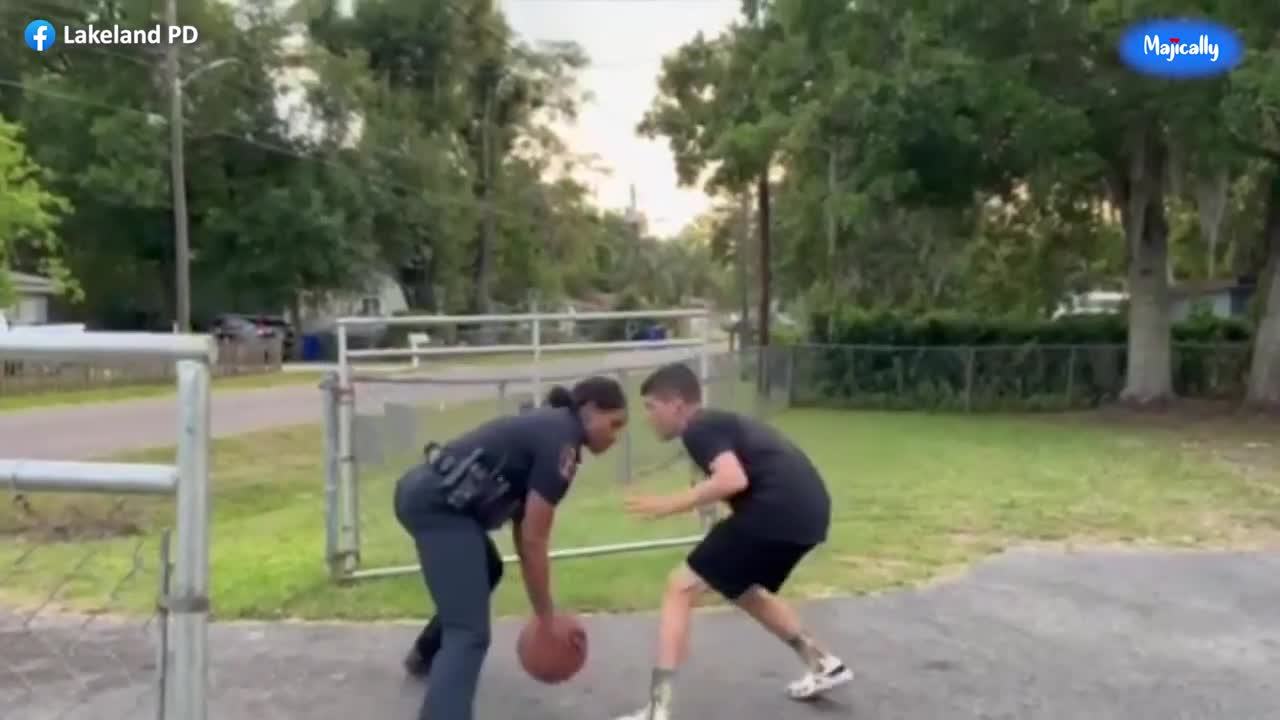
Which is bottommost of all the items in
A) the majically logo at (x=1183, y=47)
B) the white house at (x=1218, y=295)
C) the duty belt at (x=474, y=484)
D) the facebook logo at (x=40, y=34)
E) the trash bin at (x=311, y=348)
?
the trash bin at (x=311, y=348)

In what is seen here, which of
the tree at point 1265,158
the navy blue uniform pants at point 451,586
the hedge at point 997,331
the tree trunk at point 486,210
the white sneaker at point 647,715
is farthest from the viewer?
the tree trunk at point 486,210

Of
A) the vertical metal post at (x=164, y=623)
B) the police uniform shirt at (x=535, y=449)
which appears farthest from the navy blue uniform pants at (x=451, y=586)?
the vertical metal post at (x=164, y=623)

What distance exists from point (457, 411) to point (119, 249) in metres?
47.2

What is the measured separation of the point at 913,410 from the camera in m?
26.6

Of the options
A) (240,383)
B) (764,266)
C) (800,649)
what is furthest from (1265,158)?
(240,383)

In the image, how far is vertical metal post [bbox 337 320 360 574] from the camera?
800 cm

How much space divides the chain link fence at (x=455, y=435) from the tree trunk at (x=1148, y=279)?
1463 centimetres

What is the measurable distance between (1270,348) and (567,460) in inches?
860

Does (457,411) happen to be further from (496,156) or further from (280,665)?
(496,156)

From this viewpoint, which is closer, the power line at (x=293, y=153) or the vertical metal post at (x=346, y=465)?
the vertical metal post at (x=346, y=465)

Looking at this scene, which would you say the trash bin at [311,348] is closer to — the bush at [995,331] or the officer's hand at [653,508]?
the bush at [995,331]

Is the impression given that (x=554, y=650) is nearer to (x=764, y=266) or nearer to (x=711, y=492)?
(x=711, y=492)

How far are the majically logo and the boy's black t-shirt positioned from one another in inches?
659

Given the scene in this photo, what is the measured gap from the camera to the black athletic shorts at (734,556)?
223 inches
